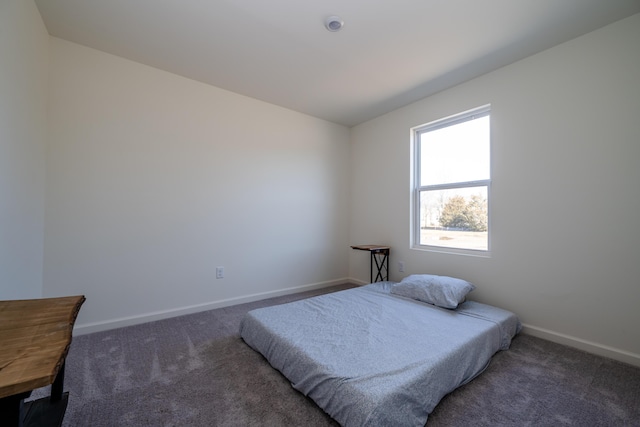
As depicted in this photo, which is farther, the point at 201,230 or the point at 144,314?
the point at 201,230

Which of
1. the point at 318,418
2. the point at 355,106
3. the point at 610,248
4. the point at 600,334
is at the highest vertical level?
the point at 355,106

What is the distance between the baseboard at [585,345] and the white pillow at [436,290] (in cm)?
56

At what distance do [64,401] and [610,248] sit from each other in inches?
134

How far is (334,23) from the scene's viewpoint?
196cm

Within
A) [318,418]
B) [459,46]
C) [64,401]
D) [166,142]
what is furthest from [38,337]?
[459,46]

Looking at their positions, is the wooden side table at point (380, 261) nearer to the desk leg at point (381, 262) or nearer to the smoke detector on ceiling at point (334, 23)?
the desk leg at point (381, 262)

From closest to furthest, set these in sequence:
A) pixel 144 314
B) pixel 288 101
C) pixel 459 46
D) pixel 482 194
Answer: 1. pixel 459 46
2. pixel 144 314
3. pixel 482 194
4. pixel 288 101

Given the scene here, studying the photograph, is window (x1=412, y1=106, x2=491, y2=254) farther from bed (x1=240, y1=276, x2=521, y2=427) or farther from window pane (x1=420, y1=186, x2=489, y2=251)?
bed (x1=240, y1=276, x2=521, y2=427)

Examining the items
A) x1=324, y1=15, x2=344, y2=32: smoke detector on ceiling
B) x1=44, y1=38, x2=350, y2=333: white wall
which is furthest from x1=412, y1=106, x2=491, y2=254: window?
x1=324, y1=15, x2=344, y2=32: smoke detector on ceiling

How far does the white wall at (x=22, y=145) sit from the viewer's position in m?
1.49

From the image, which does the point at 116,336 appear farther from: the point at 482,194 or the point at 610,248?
the point at 610,248

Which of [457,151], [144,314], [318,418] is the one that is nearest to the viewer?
[318,418]

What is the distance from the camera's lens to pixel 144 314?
8.21 ft

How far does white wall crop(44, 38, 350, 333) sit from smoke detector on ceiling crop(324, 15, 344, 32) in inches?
59.1
